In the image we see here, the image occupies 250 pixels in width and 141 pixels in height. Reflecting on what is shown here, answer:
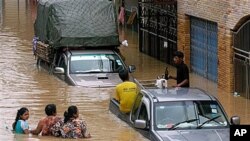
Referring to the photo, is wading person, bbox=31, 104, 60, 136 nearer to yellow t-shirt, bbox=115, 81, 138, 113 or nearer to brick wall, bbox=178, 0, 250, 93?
yellow t-shirt, bbox=115, 81, 138, 113

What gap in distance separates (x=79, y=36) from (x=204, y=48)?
407cm

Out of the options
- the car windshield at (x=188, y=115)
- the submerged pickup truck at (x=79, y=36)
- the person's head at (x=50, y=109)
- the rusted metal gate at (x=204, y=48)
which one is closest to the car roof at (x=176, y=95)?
the car windshield at (x=188, y=115)

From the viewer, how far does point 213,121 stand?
1452 cm

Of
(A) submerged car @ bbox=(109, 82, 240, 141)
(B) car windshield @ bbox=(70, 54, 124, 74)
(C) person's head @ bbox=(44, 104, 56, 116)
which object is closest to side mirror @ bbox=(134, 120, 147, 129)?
(A) submerged car @ bbox=(109, 82, 240, 141)

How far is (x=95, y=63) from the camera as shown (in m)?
24.7

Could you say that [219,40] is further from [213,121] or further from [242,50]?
[213,121]

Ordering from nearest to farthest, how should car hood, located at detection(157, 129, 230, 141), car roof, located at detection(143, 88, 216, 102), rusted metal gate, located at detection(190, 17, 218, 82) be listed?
car hood, located at detection(157, 129, 230, 141), car roof, located at detection(143, 88, 216, 102), rusted metal gate, located at detection(190, 17, 218, 82)

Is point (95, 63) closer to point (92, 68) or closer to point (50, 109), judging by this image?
point (92, 68)

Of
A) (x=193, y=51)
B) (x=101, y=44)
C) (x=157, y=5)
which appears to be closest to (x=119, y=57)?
(x=101, y=44)

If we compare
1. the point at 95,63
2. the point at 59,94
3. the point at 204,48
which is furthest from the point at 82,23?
the point at 59,94

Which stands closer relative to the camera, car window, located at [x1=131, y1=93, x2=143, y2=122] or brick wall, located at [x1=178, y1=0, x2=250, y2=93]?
car window, located at [x1=131, y1=93, x2=143, y2=122]

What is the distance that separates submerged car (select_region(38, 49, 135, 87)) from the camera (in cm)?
2372

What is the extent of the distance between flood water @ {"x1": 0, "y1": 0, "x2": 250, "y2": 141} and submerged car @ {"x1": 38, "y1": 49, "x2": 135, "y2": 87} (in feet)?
1.18

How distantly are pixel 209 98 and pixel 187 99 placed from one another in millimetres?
476
